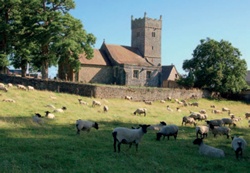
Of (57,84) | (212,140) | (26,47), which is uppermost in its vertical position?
(26,47)

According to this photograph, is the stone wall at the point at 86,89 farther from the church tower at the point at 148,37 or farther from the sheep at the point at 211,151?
the church tower at the point at 148,37

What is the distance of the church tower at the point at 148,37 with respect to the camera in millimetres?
69875

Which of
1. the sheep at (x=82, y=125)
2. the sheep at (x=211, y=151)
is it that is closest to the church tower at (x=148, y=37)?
the sheep at (x=82, y=125)

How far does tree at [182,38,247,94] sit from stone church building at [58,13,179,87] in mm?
8111

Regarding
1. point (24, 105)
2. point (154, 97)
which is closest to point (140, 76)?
point (154, 97)

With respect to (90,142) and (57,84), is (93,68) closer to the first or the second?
(57,84)

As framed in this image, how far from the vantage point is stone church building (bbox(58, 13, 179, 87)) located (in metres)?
57.1

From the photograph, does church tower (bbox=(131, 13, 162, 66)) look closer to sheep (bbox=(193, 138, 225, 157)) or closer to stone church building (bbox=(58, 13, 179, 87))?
stone church building (bbox=(58, 13, 179, 87))

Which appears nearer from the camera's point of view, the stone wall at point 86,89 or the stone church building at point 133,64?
the stone wall at point 86,89

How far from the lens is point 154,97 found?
44594mm

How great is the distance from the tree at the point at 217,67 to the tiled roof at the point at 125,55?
31.3 ft

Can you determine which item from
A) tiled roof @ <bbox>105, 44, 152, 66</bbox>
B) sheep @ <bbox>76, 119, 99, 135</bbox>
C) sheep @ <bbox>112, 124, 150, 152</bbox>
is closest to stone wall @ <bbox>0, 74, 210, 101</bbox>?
tiled roof @ <bbox>105, 44, 152, 66</bbox>

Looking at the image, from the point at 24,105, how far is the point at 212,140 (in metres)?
14.3

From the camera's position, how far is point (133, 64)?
5997 centimetres
